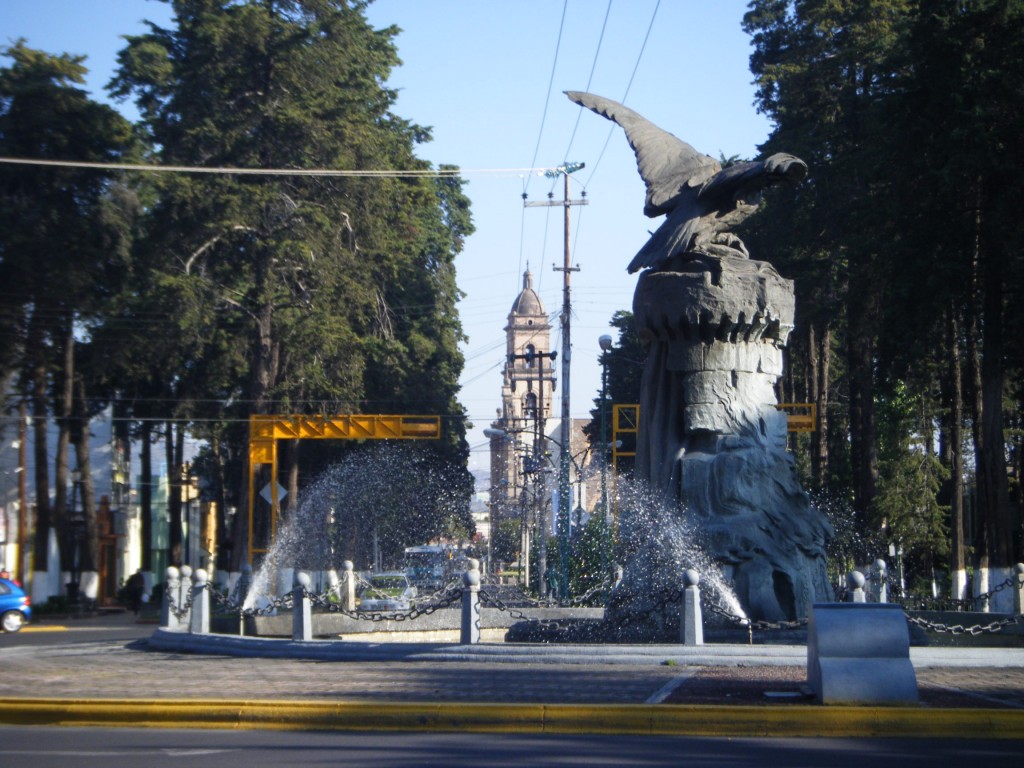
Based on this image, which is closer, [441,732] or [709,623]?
[441,732]

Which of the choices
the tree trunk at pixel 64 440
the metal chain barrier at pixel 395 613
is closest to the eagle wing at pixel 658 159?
the metal chain barrier at pixel 395 613

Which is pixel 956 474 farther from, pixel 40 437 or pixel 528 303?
pixel 528 303

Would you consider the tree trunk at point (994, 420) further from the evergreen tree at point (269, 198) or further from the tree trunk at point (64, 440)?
the tree trunk at point (64, 440)

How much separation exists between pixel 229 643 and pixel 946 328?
2293cm

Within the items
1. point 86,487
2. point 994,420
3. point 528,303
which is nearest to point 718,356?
point 994,420

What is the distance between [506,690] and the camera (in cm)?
1471

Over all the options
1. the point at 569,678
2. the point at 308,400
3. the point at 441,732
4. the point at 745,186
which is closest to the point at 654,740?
the point at 441,732

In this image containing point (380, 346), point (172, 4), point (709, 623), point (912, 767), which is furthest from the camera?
point (380, 346)

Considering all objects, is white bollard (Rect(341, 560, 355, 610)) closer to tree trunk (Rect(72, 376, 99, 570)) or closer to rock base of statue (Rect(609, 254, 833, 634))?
rock base of statue (Rect(609, 254, 833, 634))

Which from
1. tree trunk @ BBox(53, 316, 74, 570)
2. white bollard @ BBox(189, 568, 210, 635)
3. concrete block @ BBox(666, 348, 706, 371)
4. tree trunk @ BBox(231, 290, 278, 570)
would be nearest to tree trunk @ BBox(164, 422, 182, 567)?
tree trunk @ BBox(53, 316, 74, 570)

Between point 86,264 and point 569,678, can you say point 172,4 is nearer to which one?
point 86,264

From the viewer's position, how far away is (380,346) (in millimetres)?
46094

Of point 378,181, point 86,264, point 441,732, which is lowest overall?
point 441,732

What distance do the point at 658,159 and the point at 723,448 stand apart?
564cm
